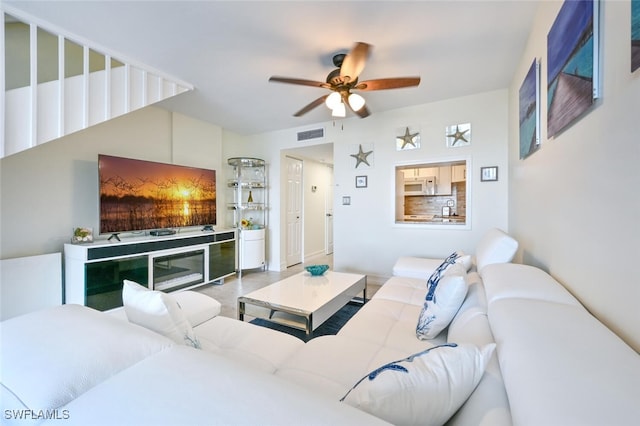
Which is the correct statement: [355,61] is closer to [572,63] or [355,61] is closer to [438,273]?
[572,63]

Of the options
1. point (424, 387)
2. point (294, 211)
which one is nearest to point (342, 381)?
point (424, 387)

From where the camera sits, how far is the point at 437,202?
18.1 ft

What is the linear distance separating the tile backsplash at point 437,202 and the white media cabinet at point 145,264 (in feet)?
12.9

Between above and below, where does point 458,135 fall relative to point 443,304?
above

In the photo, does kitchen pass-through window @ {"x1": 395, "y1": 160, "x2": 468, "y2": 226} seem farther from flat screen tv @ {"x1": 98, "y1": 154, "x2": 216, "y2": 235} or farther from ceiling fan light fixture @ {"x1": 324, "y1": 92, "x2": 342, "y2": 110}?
flat screen tv @ {"x1": 98, "y1": 154, "x2": 216, "y2": 235}

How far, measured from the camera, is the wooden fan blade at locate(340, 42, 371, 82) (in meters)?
1.80

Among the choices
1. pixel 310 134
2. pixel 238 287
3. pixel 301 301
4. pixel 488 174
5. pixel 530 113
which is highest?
pixel 310 134

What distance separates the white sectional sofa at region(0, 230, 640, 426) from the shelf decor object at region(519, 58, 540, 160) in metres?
1.26

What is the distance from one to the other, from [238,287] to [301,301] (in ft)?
6.78

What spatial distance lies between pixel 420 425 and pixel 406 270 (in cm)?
215

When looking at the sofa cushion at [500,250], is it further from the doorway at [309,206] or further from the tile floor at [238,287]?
the doorway at [309,206]

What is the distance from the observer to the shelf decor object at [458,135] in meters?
3.39

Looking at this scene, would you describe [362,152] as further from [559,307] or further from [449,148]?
[559,307]

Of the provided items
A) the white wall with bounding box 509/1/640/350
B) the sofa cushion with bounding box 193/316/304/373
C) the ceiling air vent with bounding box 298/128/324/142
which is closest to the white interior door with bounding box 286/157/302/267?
the ceiling air vent with bounding box 298/128/324/142
